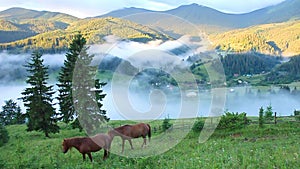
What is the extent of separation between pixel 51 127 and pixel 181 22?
23.9 meters

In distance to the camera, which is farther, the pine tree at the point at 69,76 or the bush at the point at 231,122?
the pine tree at the point at 69,76

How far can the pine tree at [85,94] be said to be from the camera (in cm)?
3020

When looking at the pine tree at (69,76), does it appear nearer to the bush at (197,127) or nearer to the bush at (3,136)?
the bush at (3,136)

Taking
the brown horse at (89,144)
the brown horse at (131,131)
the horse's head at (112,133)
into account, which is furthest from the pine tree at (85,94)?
the brown horse at (89,144)

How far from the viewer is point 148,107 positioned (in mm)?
14477

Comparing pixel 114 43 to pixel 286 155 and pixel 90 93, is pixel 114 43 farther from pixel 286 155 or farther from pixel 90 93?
pixel 90 93

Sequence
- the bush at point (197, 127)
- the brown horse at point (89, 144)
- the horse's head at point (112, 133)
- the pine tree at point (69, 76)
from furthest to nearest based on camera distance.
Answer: the pine tree at point (69, 76)
the bush at point (197, 127)
the horse's head at point (112, 133)
the brown horse at point (89, 144)

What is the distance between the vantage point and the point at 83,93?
3069 centimetres

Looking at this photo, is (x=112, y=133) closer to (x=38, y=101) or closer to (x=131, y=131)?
(x=131, y=131)

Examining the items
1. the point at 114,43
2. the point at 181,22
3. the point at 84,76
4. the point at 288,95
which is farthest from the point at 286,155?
the point at 288,95

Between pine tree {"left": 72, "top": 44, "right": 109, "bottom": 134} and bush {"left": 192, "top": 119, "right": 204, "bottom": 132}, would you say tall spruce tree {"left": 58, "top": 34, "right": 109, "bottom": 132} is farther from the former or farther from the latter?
bush {"left": 192, "top": 119, "right": 204, "bottom": 132}

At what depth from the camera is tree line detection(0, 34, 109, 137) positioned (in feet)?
100

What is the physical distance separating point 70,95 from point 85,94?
3.05 meters

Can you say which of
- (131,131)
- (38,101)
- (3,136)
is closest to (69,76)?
(38,101)
